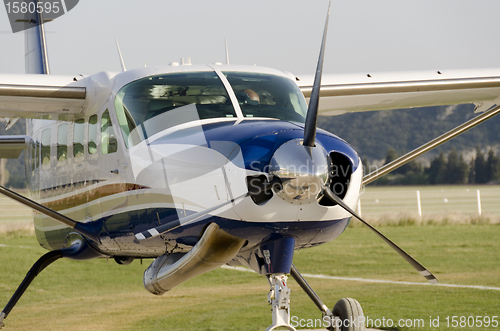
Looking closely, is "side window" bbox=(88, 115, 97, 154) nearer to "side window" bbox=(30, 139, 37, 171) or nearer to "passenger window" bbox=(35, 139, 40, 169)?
"passenger window" bbox=(35, 139, 40, 169)

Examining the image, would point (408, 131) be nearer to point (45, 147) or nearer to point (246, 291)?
point (246, 291)

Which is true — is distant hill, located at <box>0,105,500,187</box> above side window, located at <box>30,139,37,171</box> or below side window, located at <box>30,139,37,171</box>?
below

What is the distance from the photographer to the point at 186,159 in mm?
4613

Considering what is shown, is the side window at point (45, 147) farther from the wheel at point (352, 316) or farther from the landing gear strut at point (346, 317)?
the wheel at point (352, 316)

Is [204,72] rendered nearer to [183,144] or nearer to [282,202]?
[183,144]

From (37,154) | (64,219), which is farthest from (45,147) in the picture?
(64,219)

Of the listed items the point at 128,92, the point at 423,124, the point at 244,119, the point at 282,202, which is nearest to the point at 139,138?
the point at 128,92

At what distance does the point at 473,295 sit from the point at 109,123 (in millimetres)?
7702

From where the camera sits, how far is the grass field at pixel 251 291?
9.95m

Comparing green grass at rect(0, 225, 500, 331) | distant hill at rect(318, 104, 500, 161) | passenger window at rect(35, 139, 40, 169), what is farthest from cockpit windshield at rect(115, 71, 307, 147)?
distant hill at rect(318, 104, 500, 161)

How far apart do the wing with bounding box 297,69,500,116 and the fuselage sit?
185 cm

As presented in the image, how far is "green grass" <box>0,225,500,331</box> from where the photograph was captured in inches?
394

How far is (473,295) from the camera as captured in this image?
10.9 meters

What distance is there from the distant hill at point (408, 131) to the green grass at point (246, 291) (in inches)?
4688
